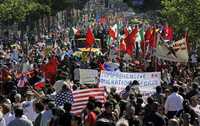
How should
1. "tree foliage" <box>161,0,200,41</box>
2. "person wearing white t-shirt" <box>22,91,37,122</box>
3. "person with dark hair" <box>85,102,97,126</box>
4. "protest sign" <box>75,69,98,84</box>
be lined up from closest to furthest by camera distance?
"person with dark hair" <box>85,102,97,126</box>
"person wearing white t-shirt" <box>22,91,37,122</box>
"protest sign" <box>75,69,98,84</box>
"tree foliage" <box>161,0,200,41</box>

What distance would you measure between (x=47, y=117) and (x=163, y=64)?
570 inches

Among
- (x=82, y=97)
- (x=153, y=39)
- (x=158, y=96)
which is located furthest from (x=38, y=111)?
(x=153, y=39)

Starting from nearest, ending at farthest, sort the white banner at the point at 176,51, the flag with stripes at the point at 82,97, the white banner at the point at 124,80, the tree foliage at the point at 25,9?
the flag with stripes at the point at 82,97 < the white banner at the point at 124,80 < the white banner at the point at 176,51 < the tree foliage at the point at 25,9

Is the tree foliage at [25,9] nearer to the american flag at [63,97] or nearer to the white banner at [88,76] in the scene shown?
the white banner at [88,76]

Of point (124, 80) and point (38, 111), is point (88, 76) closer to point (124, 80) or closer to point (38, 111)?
point (124, 80)

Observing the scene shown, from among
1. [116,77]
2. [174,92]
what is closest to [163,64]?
[116,77]

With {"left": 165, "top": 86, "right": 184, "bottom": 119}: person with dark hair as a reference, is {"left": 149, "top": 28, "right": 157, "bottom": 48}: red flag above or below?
above

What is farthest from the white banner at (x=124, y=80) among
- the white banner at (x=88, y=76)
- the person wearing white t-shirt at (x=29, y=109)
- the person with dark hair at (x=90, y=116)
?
the person with dark hair at (x=90, y=116)

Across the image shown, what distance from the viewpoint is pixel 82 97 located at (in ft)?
49.3

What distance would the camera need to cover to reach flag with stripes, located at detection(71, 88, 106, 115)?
14898 millimetres

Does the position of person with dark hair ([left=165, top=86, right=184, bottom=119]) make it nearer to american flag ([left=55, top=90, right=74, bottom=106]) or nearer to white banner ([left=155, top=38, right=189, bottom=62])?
american flag ([left=55, top=90, right=74, bottom=106])

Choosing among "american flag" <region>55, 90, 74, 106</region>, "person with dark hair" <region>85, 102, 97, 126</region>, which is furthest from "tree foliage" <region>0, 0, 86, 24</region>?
"person with dark hair" <region>85, 102, 97, 126</region>

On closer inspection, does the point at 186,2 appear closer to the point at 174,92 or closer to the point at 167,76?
the point at 167,76

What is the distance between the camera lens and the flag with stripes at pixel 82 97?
14.9m
